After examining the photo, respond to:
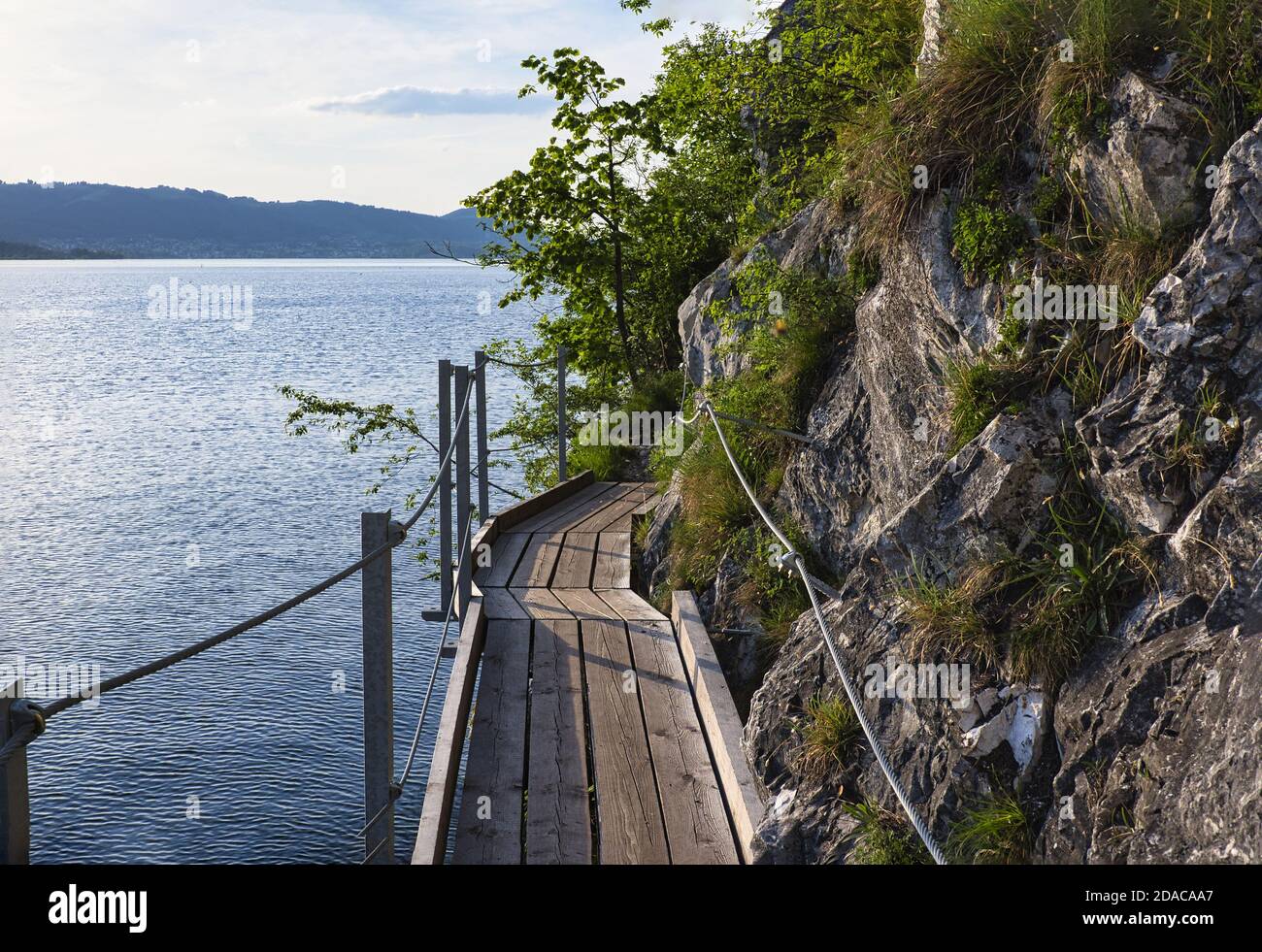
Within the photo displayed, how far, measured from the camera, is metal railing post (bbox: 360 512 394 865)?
383cm

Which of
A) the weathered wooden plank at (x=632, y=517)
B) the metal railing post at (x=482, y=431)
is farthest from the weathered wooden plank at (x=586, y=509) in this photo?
the metal railing post at (x=482, y=431)

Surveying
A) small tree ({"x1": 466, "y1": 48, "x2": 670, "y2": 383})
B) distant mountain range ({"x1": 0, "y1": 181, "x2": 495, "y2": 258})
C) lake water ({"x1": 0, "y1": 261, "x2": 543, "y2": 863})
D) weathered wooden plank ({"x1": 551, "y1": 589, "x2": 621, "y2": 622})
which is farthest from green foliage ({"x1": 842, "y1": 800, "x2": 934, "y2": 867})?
distant mountain range ({"x1": 0, "y1": 181, "x2": 495, "y2": 258})

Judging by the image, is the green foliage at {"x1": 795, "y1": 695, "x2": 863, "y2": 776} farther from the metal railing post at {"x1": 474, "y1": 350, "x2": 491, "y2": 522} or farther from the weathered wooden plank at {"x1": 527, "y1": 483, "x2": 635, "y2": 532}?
the weathered wooden plank at {"x1": 527, "y1": 483, "x2": 635, "y2": 532}

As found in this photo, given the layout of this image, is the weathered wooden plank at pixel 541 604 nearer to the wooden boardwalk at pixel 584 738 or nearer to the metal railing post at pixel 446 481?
the wooden boardwalk at pixel 584 738

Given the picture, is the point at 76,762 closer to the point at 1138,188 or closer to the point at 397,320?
the point at 1138,188

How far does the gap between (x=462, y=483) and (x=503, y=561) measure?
1.40 m

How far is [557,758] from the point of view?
5.37 metres

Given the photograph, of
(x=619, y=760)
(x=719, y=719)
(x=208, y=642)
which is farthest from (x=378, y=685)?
(x=719, y=719)

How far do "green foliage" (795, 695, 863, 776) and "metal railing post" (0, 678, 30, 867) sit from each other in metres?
2.98

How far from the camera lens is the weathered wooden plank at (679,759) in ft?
14.9

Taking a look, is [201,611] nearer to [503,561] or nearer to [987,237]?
[503,561]

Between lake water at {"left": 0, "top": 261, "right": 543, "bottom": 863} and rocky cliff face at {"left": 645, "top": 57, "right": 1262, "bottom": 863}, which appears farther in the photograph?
lake water at {"left": 0, "top": 261, "right": 543, "bottom": 863}

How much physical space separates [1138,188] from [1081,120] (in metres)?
0.52

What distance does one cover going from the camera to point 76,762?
14.6 meters
